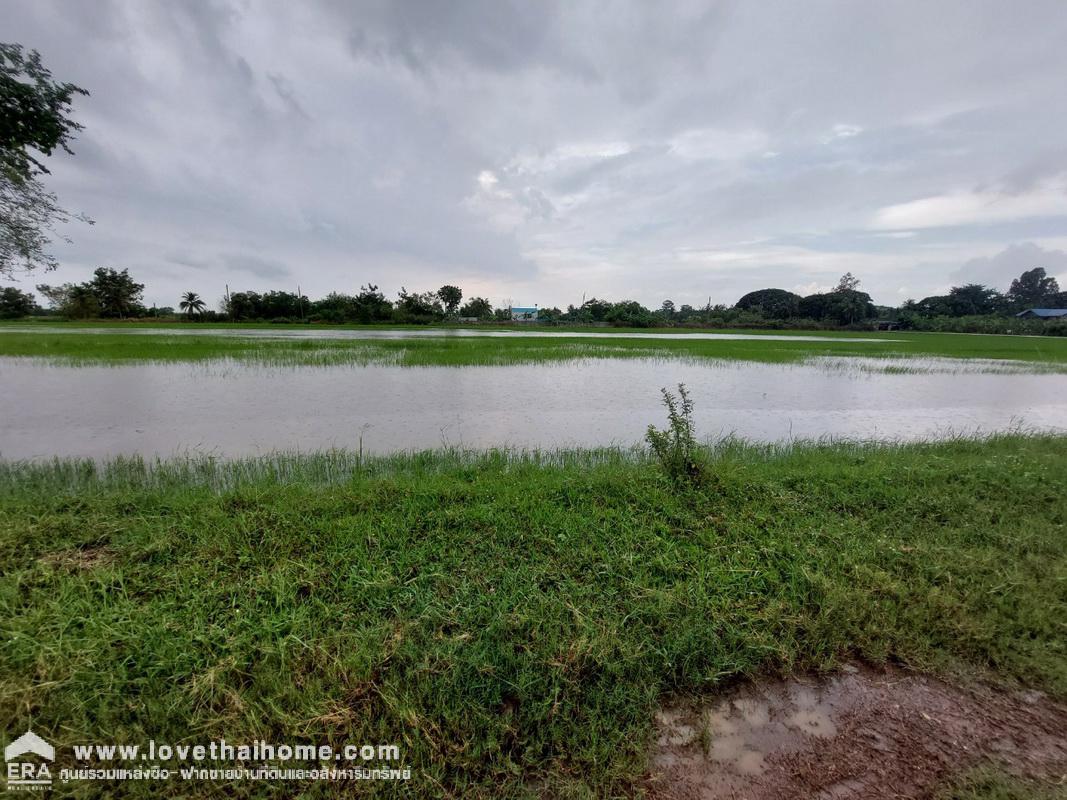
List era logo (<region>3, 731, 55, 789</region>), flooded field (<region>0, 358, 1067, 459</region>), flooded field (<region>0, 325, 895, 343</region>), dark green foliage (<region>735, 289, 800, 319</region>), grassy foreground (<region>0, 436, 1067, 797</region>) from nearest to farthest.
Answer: era logo (<region>3, 731, 55, 789</region>) < grassy foreground (<region>0, 436, 1067, 797</region>) < flooded field (<region>0, 358, 1067, 459</region>) < flooded field (<region>0, 325, 895, 343</region>) < dark green foliage (<region>735, 289, 800, 319</region>)

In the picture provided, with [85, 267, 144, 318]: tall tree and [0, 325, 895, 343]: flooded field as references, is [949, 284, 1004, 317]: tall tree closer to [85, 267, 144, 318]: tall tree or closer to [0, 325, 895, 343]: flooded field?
[0, 325, 895, 343]: flooded field

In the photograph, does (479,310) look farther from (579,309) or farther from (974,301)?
(974,301)

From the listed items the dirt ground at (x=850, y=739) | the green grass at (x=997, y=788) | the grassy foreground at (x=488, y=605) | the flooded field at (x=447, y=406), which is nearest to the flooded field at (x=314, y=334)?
the flooded field at (x=447, y=406)

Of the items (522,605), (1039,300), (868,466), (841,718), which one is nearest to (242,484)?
(522,605)

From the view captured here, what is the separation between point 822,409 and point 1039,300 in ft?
330

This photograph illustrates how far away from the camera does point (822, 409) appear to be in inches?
351

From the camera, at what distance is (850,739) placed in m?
1.85

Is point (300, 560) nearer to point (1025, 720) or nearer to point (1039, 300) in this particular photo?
point (1025, 720)

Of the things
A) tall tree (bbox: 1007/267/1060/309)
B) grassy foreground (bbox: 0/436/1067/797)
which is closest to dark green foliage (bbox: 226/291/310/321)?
grassy foreground (bbox: 0/436/1067/797)

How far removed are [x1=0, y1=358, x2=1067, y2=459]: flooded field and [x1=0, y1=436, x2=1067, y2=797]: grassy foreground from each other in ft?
6.98

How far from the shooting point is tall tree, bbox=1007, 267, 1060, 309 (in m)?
68.8

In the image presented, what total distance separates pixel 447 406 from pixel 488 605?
6.07m

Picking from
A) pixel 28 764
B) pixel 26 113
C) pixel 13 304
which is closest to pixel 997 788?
pixel 28 764

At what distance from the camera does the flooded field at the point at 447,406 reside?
609cm
